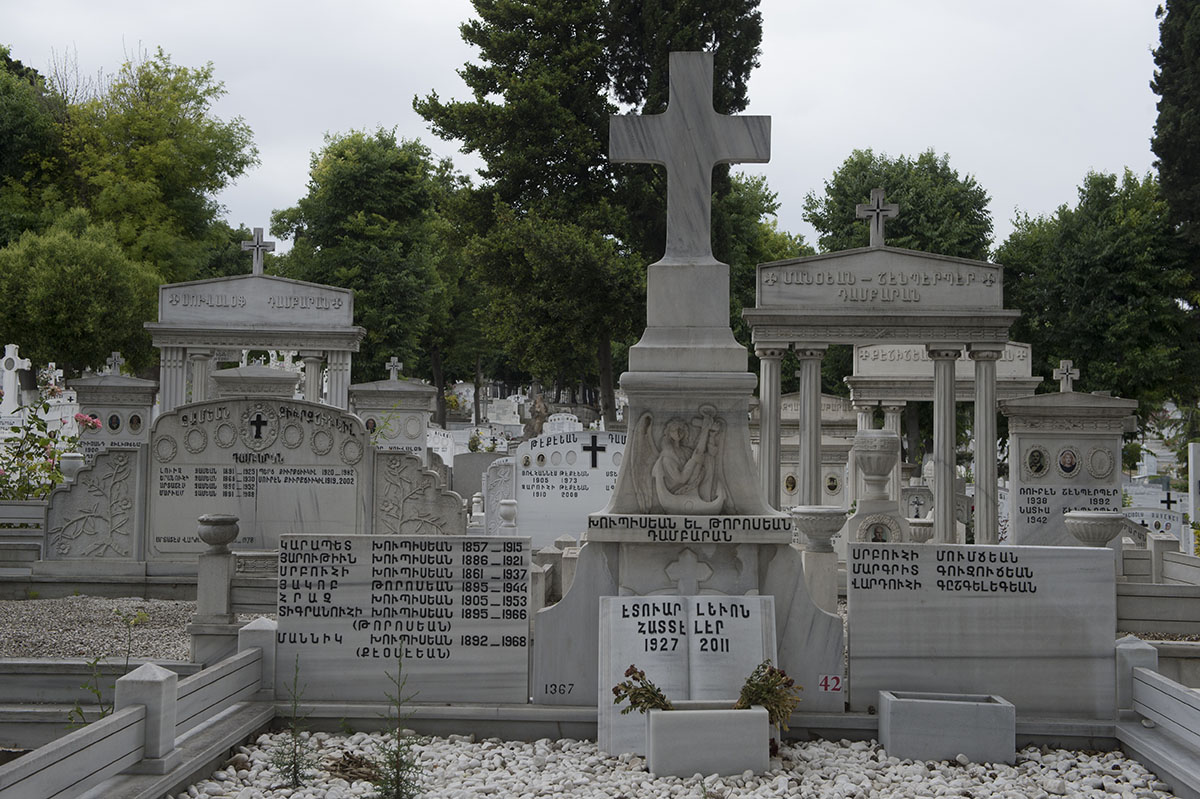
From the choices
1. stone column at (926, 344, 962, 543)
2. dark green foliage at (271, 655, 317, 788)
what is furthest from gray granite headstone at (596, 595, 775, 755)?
stone column at (926, 344, 962, 543)

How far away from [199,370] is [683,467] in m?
16.0

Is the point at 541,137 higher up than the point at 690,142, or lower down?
higher up

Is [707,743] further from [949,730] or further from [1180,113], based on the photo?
[1180,113]

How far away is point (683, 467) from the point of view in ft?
22.6

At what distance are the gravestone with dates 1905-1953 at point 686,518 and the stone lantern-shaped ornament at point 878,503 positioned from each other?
21.9ft

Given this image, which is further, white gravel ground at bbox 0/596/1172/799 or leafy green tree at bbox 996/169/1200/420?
leafy green tree at bbox 996/169/1200/420

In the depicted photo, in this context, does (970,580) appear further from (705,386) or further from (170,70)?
(170,70)

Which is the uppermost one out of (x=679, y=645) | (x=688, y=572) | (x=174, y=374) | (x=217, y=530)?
(x=174, y=374)

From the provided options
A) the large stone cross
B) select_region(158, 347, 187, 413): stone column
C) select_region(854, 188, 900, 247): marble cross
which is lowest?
select_region(158, 347, 187, 413): stone column

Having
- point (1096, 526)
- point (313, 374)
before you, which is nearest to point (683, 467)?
point (1096, 526)

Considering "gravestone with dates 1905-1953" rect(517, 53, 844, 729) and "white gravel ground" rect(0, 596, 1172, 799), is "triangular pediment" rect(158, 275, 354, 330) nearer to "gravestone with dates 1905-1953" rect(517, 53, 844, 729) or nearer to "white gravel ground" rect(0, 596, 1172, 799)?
"gravestone with dates 1905-1953" rect(517, 53, 844, 729)

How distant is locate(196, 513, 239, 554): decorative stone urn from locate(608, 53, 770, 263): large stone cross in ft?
13.4

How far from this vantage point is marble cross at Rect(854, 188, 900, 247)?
16984 millimetres

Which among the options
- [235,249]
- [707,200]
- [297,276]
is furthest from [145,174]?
[707,200]
